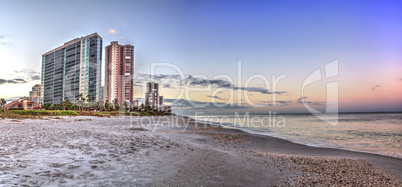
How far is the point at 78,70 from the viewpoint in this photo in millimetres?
166125

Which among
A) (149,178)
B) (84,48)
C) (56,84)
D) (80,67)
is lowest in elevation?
(149,178)

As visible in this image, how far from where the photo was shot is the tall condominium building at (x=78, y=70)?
163m

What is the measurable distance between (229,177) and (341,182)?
12.6 ft

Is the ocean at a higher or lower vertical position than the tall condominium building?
lower

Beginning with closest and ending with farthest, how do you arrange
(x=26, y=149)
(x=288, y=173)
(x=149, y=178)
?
(x=149, y=178) < (x=288, y=173) < (x=26, y=149)

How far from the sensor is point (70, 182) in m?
5.82

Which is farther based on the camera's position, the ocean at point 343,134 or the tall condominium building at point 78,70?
the tall condominium building at point 78,70

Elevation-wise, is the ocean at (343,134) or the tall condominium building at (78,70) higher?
the tall condominium building at (78,70)

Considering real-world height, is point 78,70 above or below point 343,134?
above

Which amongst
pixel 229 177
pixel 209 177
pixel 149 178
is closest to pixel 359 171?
pixel 229 177

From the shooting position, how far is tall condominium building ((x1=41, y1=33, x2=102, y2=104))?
163250 mm

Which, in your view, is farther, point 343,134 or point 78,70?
point 78,70

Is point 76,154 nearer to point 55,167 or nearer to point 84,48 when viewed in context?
point 55,167

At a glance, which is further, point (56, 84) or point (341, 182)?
point (56, 84)
